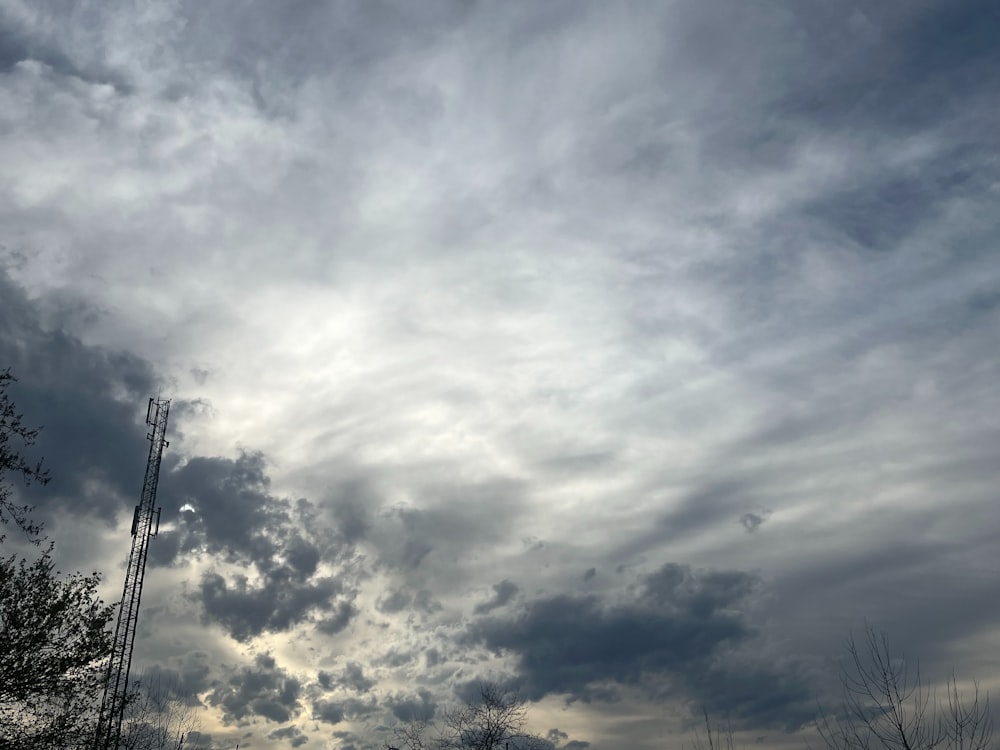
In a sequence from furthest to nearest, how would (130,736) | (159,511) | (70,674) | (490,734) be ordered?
(159,511), (490,734), (130,736), (70,674)

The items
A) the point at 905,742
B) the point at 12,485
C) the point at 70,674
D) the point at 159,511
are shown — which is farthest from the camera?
the point at 159,511

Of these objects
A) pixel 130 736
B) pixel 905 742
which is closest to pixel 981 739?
pixel 905 742

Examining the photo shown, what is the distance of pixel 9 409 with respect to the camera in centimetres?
2744

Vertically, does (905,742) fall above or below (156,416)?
below

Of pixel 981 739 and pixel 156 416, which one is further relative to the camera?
pixel 156 416

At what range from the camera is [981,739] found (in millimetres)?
31125

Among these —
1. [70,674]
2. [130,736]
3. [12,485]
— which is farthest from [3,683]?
[130,736]

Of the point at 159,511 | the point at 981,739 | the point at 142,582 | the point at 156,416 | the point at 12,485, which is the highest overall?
the point at 156,416

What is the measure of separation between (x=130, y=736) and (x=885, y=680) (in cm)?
6315

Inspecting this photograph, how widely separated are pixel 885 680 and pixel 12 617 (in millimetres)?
35335

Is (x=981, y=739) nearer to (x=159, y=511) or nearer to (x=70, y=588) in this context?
(x=70, y=588)

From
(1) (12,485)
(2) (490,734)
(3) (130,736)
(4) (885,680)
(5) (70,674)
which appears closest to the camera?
(1) (12,485)

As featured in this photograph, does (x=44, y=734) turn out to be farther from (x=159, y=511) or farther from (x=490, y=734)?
(x=159, y=511)

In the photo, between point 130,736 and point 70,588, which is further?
point 130,736
